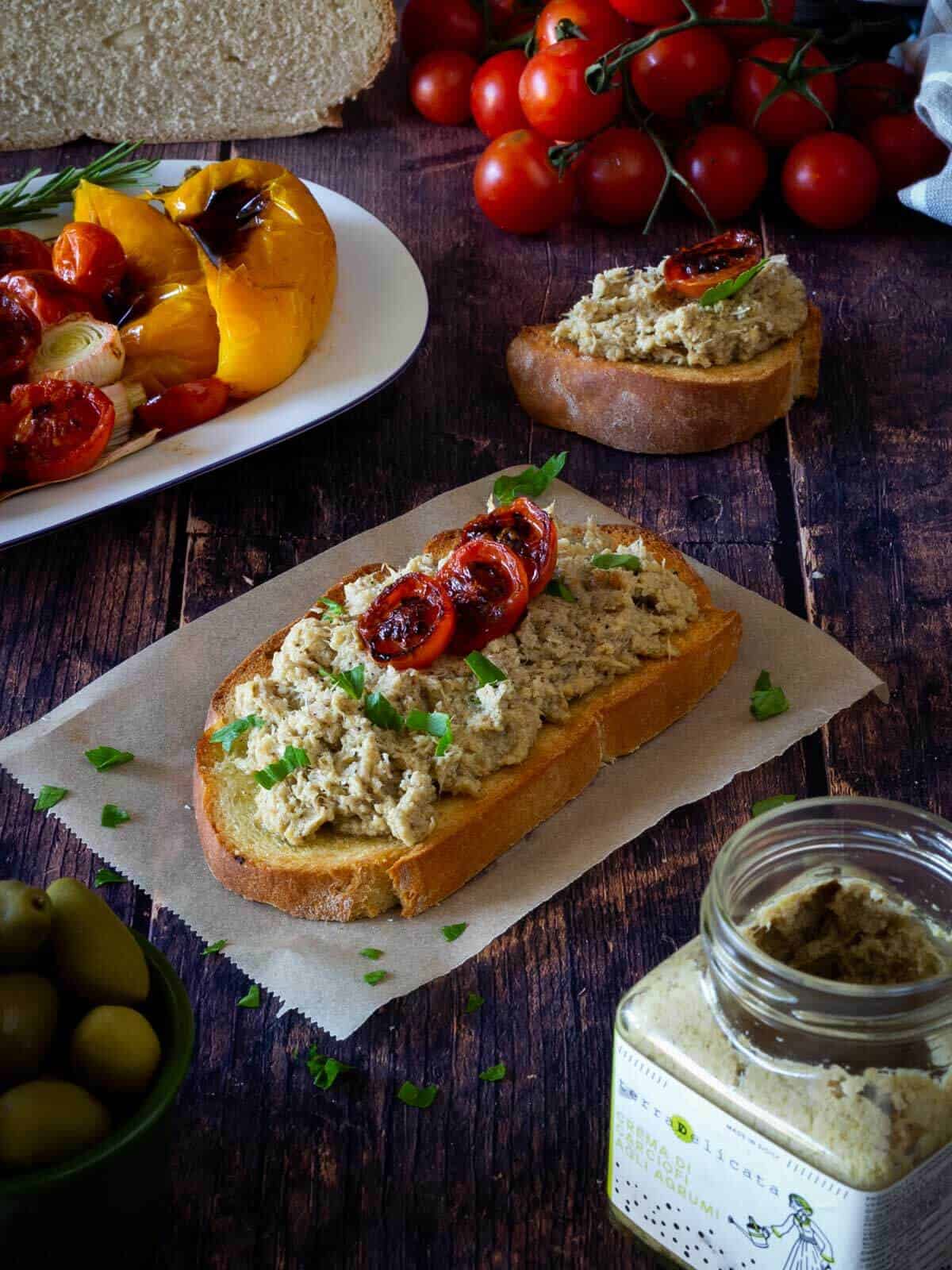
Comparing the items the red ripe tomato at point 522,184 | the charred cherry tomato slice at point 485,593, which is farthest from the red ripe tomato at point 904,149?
the charred cherry tomato slice at point 485,593

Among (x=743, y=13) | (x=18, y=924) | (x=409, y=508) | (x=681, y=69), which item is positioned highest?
(x=743, y=13)

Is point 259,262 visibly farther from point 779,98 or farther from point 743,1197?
point 743,1197

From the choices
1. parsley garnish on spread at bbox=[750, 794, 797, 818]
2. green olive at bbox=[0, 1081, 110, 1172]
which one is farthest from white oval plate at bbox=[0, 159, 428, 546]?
green olive at bbox=[0, 1081, 110, 1172]

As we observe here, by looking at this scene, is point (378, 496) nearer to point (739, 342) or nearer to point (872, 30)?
→ point (739, 342)

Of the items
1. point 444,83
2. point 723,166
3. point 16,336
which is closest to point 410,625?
point 16,336

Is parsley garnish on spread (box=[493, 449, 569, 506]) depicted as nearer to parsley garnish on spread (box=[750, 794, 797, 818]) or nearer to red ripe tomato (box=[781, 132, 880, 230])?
parsley garnish on spread (box=[750, 794, 797, 818])
